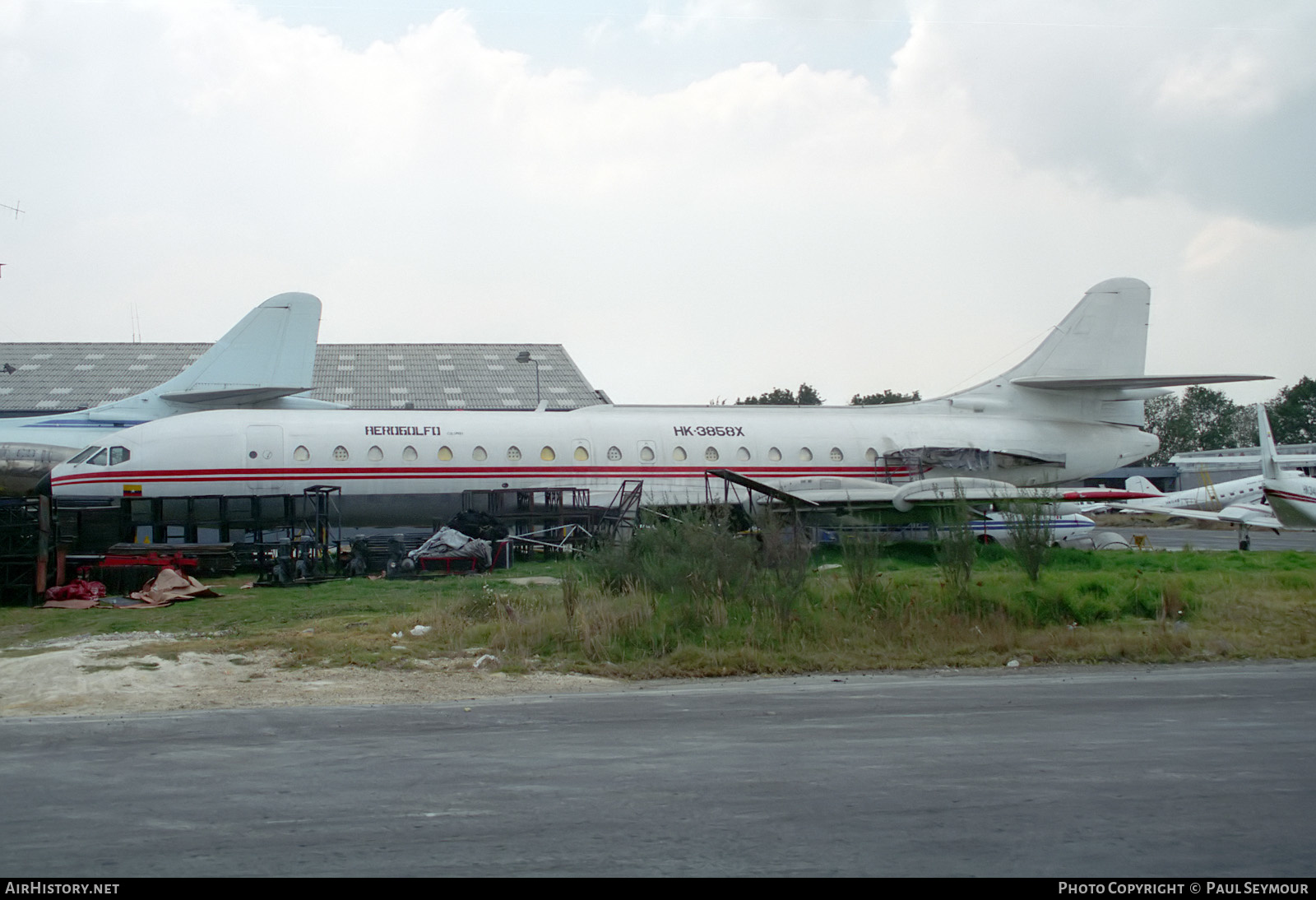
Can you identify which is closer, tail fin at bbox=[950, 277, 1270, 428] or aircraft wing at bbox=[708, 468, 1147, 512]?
aircraft wing at bbox=[708, 468, 1147, 512]

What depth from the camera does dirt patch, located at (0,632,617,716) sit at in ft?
30.5

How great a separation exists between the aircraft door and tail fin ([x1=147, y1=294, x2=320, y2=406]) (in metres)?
3.44

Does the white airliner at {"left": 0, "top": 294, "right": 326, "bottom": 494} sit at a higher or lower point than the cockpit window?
higher

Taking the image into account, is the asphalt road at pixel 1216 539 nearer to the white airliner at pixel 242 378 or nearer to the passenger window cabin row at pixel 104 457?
the white airliner at pixel 242 378

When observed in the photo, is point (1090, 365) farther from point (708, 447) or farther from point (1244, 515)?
point (708, 447)

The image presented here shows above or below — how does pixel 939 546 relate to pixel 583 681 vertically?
above

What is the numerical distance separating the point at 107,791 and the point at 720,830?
336cm

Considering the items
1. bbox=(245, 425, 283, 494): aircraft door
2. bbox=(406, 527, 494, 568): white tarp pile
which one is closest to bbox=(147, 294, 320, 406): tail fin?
bbox=(245, 425, 283, 494): aircraft door

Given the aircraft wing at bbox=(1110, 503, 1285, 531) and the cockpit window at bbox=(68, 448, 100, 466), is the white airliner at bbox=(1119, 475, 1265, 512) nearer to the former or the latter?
the aircraft wing at bbox=(1110, 503, 1285, 531)

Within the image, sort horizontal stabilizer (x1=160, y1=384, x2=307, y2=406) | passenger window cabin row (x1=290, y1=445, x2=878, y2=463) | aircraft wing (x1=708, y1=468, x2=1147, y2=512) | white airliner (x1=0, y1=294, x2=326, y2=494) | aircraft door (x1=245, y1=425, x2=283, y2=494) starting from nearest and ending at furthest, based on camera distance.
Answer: aircraft wing (x1=708, y1=468, x2=1147, y2=512), aircraft door (x1=245, y1=425, x2=283, y2=494), passenger window cabin row (x1=290, y1=445, x2=878, y2=463), horizontal stabilizer (x1=160, y1=384, x2=307, y2=406), white airliner (x1=0, y1=294, x2=326, y2=494)

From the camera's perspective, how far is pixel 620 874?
451 centimetres

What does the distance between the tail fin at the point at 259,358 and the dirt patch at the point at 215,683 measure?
50.2 ft
